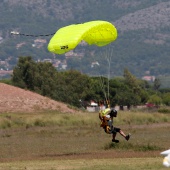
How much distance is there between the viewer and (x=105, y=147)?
32562mm

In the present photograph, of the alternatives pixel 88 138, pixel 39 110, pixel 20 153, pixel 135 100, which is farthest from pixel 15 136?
pixel 135 100

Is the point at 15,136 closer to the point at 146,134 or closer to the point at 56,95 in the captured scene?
the point at 146,134

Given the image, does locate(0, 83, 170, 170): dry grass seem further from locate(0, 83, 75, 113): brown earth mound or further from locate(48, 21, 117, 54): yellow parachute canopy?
locate(48, 21, 117, 54): yellow parachute canopy

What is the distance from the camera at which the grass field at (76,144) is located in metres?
26.4

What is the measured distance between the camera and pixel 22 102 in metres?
65.8

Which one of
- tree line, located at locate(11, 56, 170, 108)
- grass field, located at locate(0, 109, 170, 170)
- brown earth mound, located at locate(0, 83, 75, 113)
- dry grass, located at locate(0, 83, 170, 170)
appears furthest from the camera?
tree line, located at locate(11, 56, 170, 108)

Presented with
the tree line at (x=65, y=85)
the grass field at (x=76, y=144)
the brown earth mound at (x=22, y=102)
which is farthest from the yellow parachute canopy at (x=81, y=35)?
the tree line at (x=65, y=85)

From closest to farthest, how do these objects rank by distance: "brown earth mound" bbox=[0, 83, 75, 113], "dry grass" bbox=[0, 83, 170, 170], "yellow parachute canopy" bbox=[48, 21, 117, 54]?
"dry grass" bbox=[0, 83, 170, 170] → "yellow parachute canopy" bbox=[48, 21, 117, 54] → "brown earth mound" bbox=[0, 83, 75, 113]

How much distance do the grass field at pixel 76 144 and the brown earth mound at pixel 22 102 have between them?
8638 millimetres

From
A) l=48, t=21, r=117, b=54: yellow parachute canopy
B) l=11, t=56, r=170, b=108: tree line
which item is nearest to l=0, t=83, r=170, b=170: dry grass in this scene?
l=48, t=21, r=117, b=54: yellow parachute canopy

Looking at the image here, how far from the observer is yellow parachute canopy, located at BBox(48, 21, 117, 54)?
27.7m

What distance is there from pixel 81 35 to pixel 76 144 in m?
9.04

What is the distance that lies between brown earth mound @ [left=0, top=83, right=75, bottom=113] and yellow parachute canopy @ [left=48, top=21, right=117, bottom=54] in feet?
108

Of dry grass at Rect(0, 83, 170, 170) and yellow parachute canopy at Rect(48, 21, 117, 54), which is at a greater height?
yellow parachute canopy at Rect(48, 21, 117, 54)
